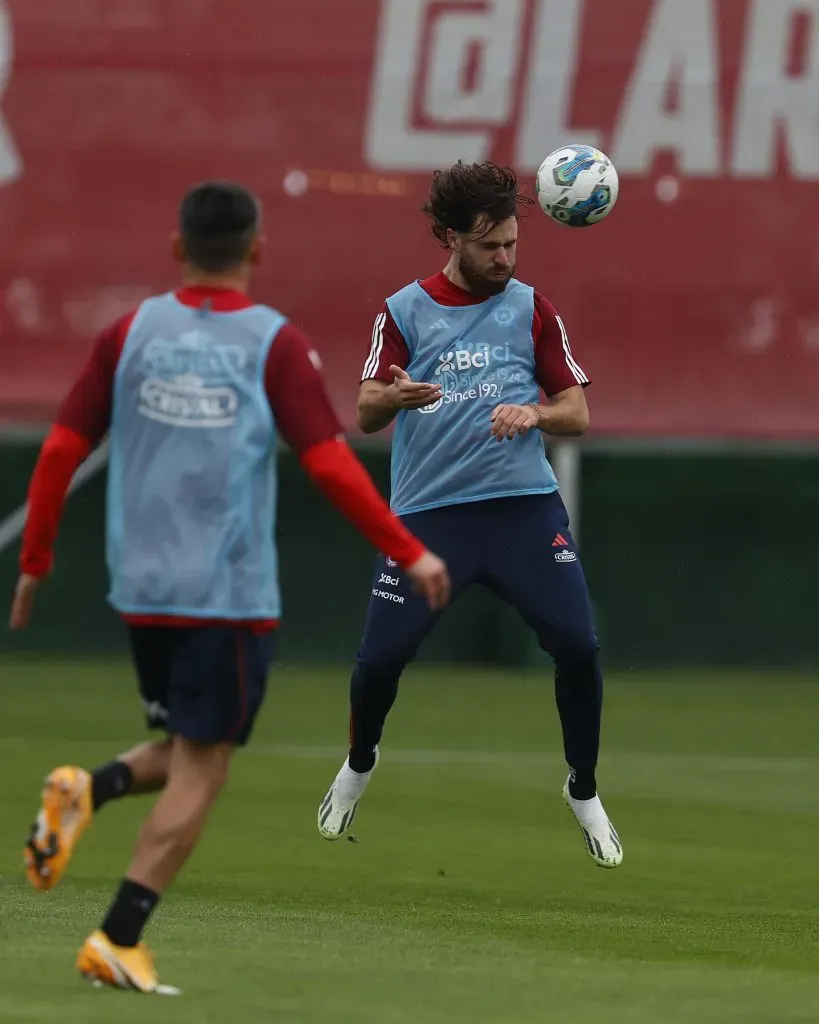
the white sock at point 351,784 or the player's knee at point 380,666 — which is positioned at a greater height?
the player's knee at point 380,666

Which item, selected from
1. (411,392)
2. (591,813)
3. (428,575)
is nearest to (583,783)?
(591,813)

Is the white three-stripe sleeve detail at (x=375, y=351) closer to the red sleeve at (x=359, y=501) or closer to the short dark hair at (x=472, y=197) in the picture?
the short dark hair at (x=472, y=197)

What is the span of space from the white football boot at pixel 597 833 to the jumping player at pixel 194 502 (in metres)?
2.84

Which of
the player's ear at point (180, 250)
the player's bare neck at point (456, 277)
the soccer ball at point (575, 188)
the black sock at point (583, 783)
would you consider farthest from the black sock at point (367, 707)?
the player's ear at point (180, 250)

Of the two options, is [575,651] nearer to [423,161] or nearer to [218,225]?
[218,225]

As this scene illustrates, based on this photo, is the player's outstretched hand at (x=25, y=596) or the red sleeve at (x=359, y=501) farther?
the player's outstretched hand at (x=25, y=596)

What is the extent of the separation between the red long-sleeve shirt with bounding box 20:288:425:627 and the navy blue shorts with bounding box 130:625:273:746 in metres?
0.06

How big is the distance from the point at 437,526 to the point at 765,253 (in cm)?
925

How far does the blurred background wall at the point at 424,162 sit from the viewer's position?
1647cm

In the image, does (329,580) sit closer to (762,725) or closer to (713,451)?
(713,451)

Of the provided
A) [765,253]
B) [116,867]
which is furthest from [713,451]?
[116,867]

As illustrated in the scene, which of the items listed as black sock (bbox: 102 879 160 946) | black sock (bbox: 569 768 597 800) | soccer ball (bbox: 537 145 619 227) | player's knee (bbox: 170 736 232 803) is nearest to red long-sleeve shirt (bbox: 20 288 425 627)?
player's knee (bbox: 170 736 232 803)

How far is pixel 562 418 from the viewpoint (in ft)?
26.1

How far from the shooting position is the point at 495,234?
8086 mm
